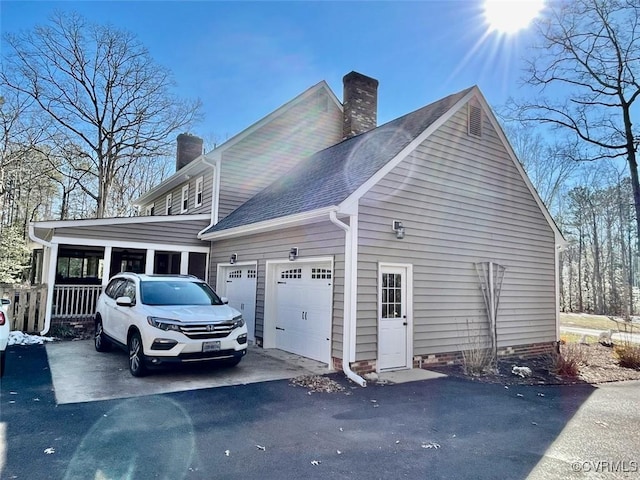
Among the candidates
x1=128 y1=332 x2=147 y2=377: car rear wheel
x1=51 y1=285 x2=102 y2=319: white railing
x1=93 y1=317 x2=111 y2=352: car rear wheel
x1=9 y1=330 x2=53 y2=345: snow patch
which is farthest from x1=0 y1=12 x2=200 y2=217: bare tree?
x1=128 y1=332 x2=147 y2=377: car rear wheel

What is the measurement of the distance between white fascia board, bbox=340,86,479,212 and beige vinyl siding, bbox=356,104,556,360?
13 centimetres

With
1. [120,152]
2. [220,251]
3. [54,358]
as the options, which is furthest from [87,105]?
[54,358]

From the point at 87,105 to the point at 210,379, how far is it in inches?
789

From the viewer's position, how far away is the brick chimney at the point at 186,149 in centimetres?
1795

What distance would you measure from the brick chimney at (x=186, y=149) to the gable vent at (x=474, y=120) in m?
12.3

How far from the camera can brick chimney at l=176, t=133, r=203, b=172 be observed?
18.0m

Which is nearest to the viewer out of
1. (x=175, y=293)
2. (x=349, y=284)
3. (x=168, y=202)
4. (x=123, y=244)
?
(x=349, y=284)

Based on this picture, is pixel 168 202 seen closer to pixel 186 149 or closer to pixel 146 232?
pixel 186 149

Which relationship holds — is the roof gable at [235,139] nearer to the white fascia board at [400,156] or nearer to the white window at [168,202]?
the white window at [168,202]

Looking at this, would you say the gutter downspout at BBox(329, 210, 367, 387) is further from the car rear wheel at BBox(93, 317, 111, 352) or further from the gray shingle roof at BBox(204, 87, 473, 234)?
the car rear wheel at BBox(93, 317, 111, 352)

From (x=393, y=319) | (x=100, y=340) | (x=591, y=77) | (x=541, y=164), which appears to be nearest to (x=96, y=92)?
(x=100, y=340)

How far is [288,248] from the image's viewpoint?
9148 millimetres

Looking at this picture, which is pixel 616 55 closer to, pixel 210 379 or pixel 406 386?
pixel 406 386

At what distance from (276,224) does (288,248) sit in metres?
0.63
